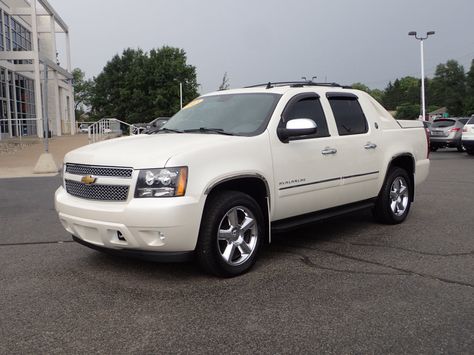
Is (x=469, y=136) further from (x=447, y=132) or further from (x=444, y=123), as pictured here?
(x=444, y=123)

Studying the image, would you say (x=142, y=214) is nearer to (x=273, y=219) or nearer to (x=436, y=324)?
(x=273, y=219)

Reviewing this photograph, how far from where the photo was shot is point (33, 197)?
1015 cm

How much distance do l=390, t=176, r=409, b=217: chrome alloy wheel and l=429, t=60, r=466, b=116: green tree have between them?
96031 millimetres

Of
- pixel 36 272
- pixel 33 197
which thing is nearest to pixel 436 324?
pixel 36 272

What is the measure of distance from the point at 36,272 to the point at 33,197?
5.63m

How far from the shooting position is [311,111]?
5.67m

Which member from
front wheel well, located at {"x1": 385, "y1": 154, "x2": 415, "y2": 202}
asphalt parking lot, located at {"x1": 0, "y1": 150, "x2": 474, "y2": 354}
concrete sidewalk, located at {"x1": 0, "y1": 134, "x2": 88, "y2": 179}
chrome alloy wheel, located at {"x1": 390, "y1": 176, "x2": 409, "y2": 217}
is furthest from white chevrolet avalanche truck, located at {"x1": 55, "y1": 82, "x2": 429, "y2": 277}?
concrete sidewalk, located at {"x1": 0, "y1": 134, "x2": 88, "y2": 179}

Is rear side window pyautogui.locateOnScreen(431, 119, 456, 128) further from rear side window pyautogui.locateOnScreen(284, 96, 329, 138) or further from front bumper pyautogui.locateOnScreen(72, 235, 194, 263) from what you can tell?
front bumper pyautogui.locateOnScreen(72, 235, 194, 263)

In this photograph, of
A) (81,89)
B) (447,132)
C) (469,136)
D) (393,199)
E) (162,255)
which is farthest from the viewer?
(81,89)

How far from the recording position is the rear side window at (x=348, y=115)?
5960mm

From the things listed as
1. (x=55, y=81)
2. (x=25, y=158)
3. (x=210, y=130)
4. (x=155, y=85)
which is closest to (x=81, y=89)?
(x=155, y=85)

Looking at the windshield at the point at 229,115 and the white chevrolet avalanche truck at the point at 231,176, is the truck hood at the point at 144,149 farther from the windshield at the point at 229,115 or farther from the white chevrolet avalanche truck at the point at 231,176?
the windshield at the point at 229,115

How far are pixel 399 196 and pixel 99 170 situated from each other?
421 centimetres

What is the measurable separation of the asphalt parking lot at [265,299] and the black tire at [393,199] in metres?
0.33
